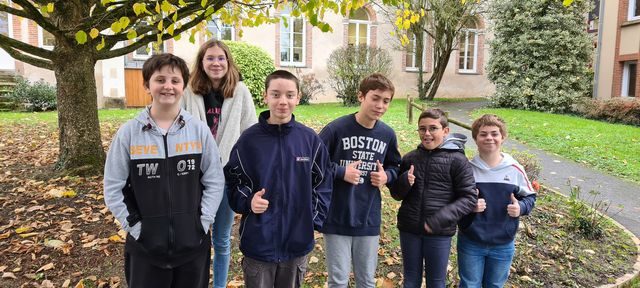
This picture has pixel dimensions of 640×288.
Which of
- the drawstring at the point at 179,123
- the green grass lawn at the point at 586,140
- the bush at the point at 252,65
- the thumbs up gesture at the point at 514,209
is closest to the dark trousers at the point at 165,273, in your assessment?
the drawstring at the point at 179,123

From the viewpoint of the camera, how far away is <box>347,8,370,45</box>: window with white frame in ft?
72.2

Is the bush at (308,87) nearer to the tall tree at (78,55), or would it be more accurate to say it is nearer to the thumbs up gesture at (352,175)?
the tall tree at (78,55)

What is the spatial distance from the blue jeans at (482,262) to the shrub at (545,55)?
1488 centimetres

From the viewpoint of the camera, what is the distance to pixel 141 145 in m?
2.52

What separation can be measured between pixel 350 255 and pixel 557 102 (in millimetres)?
15555

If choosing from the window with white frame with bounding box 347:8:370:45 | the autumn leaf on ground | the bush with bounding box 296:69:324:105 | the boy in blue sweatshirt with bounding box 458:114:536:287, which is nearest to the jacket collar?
the boy in blue sweatshirt with bounding box 458:114:536:287

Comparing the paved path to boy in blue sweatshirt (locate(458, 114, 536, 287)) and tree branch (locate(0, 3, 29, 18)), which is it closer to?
boy in blue sweatshirt (locate(458, 114, 536, 287))

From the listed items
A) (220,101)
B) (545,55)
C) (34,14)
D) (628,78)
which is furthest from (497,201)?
(628,78)

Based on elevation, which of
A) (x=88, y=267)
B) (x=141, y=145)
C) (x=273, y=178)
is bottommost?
(x=88, y=267)

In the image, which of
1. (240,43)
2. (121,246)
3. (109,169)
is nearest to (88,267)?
(121,246)

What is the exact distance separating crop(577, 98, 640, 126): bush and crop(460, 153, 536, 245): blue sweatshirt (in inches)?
523

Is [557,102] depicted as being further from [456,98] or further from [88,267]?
[88,267]

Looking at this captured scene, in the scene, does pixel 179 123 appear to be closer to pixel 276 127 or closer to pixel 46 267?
pixel 276 127

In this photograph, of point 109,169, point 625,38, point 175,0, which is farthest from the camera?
point 625,38
